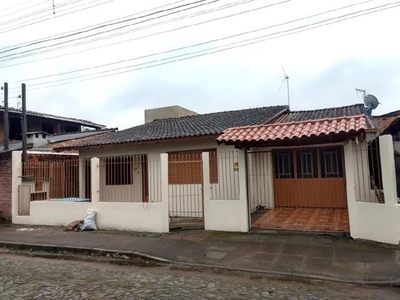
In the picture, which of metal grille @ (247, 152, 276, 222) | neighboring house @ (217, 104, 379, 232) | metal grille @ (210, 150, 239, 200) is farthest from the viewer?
metal grille @ (247, 152, 276, 222)

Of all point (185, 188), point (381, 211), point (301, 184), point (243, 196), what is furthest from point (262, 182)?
point (381, 211)

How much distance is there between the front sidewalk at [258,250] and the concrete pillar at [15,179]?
2.13 m

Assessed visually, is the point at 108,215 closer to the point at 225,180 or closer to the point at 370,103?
the point at 225,180

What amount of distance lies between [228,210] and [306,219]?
2.71 m

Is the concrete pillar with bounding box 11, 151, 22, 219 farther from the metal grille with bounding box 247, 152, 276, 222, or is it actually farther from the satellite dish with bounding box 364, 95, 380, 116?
the satellite dish with bounding box 364, 95, 380, 116

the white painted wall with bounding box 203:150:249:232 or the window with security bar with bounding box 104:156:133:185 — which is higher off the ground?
the window with security bar with bounding box 104:156:133:185

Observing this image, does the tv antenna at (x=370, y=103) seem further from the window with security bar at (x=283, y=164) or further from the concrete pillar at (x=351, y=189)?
the concrete pillar at (x=351, y=189)

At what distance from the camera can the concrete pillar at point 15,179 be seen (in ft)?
36.7

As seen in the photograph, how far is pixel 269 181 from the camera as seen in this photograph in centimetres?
1235

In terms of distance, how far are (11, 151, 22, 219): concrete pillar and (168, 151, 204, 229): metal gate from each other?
5215 millimetres

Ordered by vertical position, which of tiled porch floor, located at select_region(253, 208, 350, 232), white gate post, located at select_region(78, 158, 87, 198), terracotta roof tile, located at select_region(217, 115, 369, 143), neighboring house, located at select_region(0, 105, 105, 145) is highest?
neighboring house, located at select_region(0, 105, 105, 145)

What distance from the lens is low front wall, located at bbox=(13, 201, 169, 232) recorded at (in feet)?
29.4

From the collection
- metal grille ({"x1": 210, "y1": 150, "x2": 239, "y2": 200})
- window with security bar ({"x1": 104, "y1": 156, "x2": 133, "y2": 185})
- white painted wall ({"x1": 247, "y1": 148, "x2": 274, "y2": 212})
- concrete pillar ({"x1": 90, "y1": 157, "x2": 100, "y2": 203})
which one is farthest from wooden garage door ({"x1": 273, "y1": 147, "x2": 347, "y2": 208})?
concrete pillar ({"x1": 90, "y1": 157, "x2": 100, "y2": 203})

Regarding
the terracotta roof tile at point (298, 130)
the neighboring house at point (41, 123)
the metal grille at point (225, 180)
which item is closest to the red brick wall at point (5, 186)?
the metal grille at point (225, 180)
